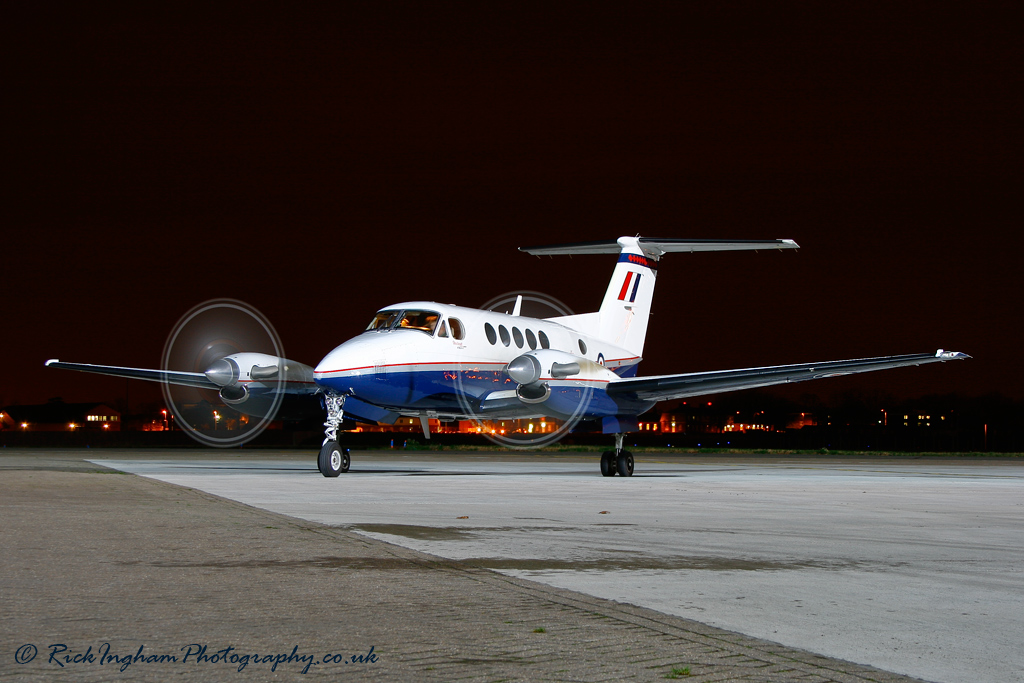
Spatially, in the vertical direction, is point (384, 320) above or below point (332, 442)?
above

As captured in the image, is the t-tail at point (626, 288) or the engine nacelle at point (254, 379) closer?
the engine nacelle at point (254, 379)

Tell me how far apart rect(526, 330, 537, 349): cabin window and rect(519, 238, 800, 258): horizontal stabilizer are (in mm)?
5660

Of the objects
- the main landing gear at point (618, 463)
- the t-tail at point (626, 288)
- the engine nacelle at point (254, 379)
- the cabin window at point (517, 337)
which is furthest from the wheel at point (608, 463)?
the engine nacelle at point (254, 379)

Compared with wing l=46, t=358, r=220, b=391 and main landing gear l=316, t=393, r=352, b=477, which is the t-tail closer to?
main landing gear l=316, t=393, r=352, b=477

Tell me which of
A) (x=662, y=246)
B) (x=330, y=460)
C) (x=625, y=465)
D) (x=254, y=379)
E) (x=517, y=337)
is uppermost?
(x=662, y=246)

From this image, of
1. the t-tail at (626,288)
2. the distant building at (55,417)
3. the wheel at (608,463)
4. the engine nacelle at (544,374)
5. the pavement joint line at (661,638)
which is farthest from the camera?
the distant building at (55,417)

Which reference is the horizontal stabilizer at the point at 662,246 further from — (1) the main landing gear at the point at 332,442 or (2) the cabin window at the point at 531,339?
(1) the main landing gear at the point at 332,442

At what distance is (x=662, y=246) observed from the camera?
30.5 m

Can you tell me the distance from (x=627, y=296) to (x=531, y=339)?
18.7 ft

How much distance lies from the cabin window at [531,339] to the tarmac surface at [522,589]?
12893mm

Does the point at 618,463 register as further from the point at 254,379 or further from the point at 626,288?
the point at 254,379

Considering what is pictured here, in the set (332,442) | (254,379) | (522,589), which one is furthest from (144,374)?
(522,589)

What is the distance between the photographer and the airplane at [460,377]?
73.6ft

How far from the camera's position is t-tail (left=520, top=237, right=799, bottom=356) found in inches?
1204
